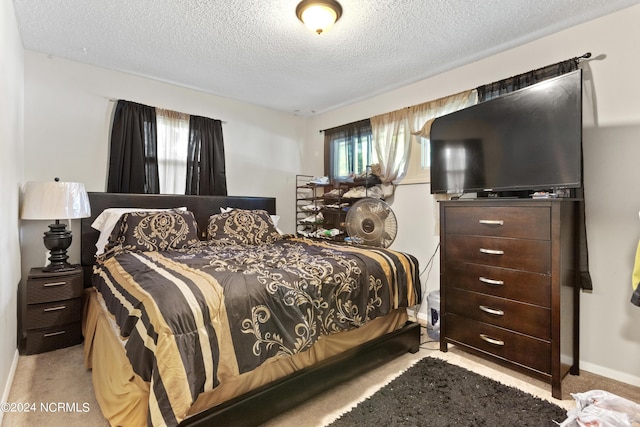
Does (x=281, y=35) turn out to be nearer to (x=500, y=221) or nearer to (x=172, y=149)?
(x=172, y=149)

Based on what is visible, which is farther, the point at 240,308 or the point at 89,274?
the point at 89,274

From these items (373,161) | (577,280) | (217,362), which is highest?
(373,161)

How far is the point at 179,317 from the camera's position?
4.24 ft

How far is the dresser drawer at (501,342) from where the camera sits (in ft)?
6.22

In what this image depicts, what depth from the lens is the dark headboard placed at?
2797 mm

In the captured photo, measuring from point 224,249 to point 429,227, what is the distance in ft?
6.53

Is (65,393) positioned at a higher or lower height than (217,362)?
lower

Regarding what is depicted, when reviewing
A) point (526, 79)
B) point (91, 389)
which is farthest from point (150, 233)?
point (526, 79)

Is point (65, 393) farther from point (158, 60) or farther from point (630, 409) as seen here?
point (630, 409)

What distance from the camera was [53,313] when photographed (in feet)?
7.80

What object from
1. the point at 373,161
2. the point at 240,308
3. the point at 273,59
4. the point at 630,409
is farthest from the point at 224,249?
the point at 630,409

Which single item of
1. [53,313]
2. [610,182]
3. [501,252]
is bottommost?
→ [53,313]

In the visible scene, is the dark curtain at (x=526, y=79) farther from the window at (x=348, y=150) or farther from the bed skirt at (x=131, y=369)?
the bed skirt at (x=131, y=369)

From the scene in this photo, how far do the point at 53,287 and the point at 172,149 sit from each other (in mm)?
1681
